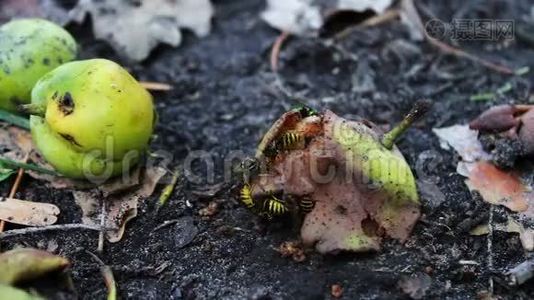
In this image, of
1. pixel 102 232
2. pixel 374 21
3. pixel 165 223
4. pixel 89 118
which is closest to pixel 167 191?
pixel 165 223

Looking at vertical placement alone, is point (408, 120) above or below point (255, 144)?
above

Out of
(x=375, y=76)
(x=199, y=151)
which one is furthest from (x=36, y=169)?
(x=375, y=76)

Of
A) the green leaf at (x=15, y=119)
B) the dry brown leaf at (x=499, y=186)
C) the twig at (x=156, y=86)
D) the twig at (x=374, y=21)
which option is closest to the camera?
the dry brown leaf at (x=499, y=186)

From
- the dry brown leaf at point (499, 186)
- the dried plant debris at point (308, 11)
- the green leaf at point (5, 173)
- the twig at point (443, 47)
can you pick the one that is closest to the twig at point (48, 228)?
the green leaf at point (5, 173)

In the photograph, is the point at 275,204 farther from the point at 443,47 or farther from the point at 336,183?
the point at 443,47

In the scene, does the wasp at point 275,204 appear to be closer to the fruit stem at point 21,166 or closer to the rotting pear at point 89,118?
the rotting pear at point 89,118

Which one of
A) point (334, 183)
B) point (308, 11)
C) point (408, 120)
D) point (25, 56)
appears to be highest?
point (408, 120)

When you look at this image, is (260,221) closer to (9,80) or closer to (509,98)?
(9,80)
